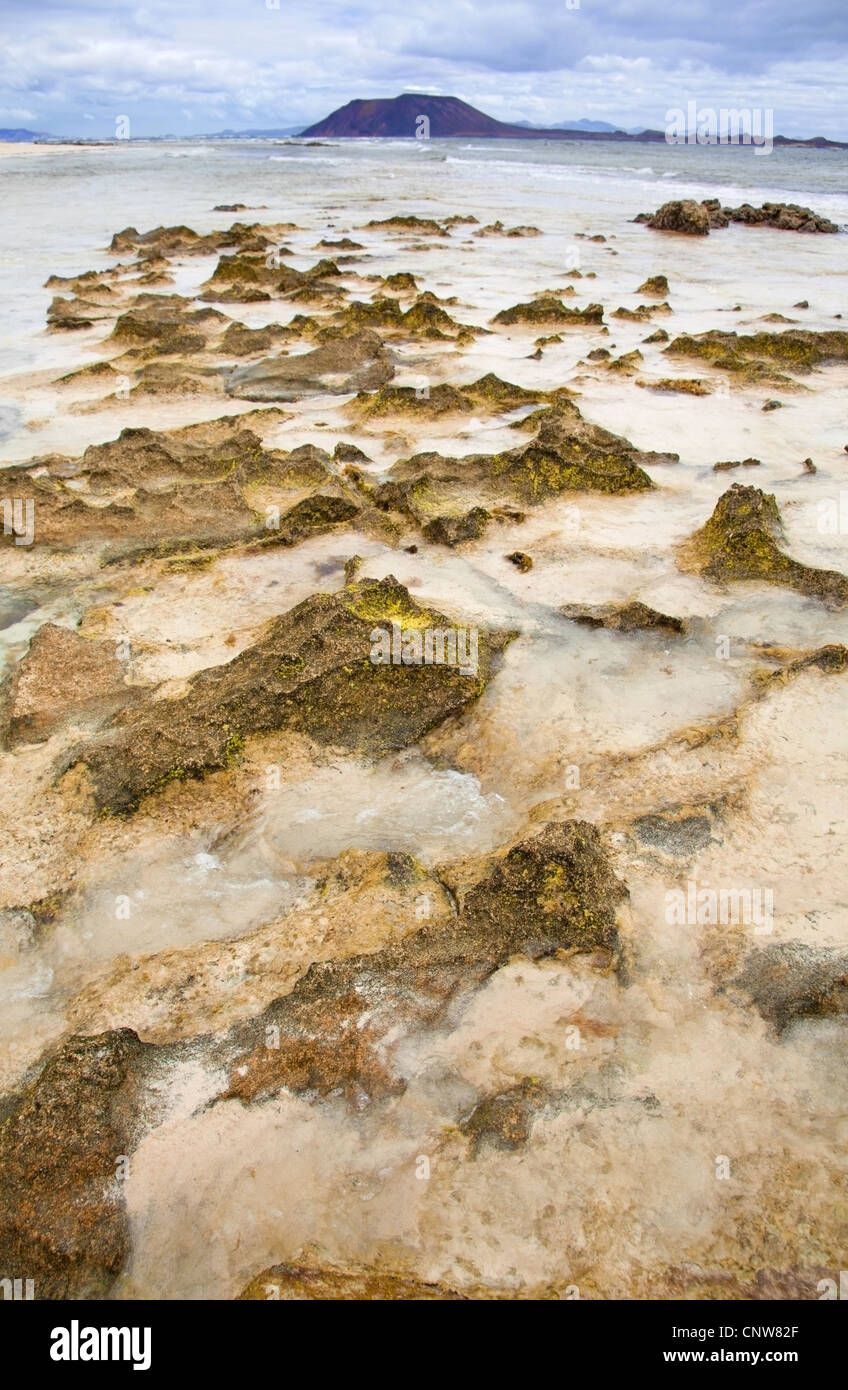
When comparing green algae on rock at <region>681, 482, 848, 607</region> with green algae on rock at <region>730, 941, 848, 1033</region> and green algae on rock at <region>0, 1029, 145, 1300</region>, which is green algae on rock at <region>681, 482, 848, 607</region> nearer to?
green algae on rock at <region>730, 941, 848, 1033</region>

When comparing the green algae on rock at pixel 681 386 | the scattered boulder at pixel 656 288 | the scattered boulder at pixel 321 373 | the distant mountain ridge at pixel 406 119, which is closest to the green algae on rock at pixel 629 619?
the green algae on rock at pixel 681 386

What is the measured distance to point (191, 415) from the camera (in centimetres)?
922

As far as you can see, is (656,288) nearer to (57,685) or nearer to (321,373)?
(321,373)

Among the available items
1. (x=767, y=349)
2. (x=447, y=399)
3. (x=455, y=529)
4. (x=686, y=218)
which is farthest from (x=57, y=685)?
(x=686, y=218)

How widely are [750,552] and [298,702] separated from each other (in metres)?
3.40

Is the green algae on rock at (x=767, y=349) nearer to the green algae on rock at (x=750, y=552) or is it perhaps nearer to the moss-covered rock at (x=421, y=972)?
the green algae on rock at (x=750, y=552)

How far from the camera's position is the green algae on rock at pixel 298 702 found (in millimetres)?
3961

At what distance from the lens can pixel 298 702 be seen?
434cm

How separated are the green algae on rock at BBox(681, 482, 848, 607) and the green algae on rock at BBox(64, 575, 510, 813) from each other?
199 cm

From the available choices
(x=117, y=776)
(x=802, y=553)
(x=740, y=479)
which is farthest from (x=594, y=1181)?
(x=740, y=479)

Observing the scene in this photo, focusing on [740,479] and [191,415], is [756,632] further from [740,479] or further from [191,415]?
[191,415]

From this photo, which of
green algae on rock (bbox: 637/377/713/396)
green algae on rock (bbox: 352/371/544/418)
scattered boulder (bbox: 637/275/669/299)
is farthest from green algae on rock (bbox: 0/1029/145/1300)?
scattered boulder (bbox: 637/275/669/299)

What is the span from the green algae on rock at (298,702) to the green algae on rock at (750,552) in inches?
78.2

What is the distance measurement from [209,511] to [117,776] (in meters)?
3.48
